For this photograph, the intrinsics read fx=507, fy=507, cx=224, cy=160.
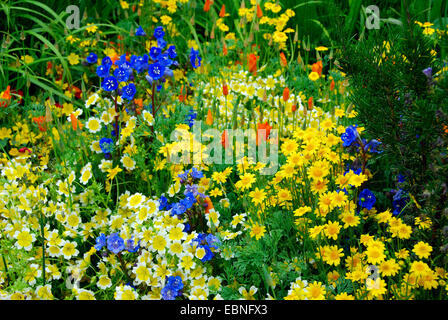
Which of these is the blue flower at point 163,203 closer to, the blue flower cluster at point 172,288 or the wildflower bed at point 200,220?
the wildflower bed at point 200,220

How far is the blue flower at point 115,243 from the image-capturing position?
1.85 m

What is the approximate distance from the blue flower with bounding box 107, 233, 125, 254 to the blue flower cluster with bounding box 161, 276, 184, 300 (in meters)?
0.21

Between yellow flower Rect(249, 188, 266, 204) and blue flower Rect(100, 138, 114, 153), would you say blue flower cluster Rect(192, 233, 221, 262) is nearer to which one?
yellow flower Rect(249, 188, 266, 204)

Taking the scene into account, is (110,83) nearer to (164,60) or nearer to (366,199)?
(164,60)

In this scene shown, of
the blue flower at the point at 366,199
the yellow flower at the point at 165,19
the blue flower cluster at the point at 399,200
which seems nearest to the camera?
the blue flower cluster at the point at 399,200

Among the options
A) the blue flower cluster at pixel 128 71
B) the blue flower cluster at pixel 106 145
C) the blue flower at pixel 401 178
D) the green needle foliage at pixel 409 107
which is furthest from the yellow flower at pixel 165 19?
the blue flower at pixel 401 178

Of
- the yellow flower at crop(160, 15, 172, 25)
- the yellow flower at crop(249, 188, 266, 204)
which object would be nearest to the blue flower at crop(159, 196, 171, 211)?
the yellow flower at crop(249, 188, 266, 204)

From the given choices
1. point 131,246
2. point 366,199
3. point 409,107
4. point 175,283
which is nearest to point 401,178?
point 366,199

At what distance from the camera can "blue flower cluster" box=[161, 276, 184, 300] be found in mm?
1794

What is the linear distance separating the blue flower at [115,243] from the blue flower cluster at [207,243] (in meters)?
0.28

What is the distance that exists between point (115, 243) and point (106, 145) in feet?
2.30

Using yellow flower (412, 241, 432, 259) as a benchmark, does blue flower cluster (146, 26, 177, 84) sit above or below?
above
